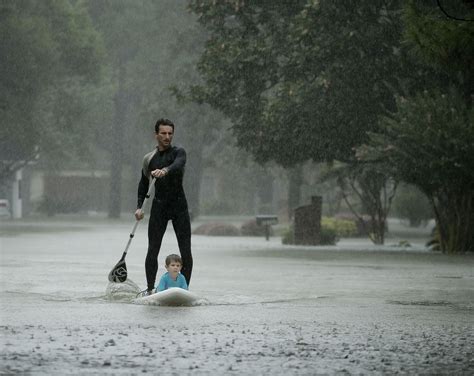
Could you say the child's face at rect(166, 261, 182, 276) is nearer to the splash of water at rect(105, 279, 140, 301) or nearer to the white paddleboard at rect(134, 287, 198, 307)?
the white paddleboard at rect(134, 287, 198, 307)

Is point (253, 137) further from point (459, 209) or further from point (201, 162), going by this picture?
point (201, 162)

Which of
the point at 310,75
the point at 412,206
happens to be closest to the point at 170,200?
the point at 310,75

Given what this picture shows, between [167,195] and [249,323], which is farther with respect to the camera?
[167,195]

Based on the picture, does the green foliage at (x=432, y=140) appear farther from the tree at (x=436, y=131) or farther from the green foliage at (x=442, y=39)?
the green foliage at (x=442, y=39)

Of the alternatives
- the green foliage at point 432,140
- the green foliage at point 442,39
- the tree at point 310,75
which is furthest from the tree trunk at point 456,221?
the green foliage at point 442,39

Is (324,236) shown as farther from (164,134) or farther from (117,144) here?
(117,144)

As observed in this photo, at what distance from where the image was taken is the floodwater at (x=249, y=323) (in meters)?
10.5

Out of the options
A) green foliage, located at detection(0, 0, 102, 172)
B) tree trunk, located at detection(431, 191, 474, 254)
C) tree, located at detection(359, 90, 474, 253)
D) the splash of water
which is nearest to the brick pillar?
tree trunk, located at detection(431, 191, 474, 254)

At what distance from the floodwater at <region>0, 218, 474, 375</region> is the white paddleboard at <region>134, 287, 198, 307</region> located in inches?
9.3

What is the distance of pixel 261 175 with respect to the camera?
291 ft

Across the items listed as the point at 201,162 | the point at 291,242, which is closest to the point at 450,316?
the point at 291,242

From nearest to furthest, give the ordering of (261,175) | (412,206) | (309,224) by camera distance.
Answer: (309,224)
(412,206)
(261,175)

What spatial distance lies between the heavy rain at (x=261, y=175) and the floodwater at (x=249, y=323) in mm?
35

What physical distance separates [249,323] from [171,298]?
2.14 m
